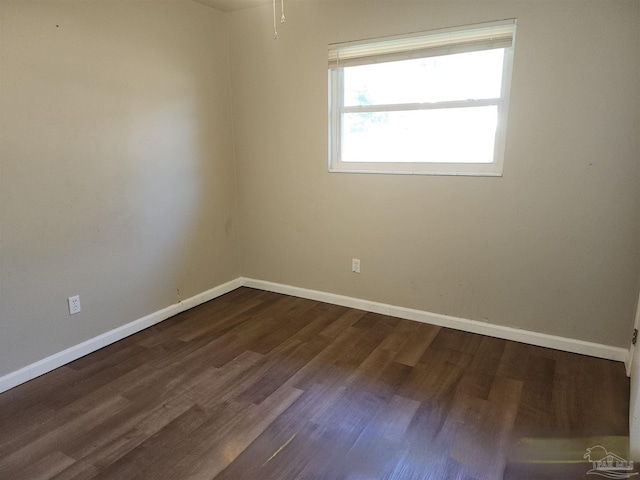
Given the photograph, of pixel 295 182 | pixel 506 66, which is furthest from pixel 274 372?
pixel 506 66

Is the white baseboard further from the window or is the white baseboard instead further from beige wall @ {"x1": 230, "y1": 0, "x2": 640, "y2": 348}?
the window

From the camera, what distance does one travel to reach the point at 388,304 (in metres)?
3.25

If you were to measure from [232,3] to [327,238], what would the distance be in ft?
6.69

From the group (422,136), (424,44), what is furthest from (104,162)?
(424,44)

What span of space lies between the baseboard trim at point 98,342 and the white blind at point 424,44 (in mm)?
2225

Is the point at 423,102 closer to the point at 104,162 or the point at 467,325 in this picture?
the point at 467,325

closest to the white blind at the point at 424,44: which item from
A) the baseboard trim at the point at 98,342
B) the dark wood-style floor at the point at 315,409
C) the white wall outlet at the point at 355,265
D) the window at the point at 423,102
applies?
the window at the point at 423,102

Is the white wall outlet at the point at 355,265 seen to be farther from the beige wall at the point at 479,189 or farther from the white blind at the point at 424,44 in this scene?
the white blind at the point at 424,44

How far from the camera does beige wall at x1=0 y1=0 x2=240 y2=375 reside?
7.34 ft

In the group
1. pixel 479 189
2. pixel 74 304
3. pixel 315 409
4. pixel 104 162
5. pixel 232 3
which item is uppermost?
pixel 232 3

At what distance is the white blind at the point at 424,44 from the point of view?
99.4 inches

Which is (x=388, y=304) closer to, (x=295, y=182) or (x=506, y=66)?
(x=295, y=182)

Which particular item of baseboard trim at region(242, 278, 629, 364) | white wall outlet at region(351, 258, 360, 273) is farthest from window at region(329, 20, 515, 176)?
baseboard trim at region(242, 278, 629, 364)

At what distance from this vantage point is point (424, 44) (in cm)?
277
